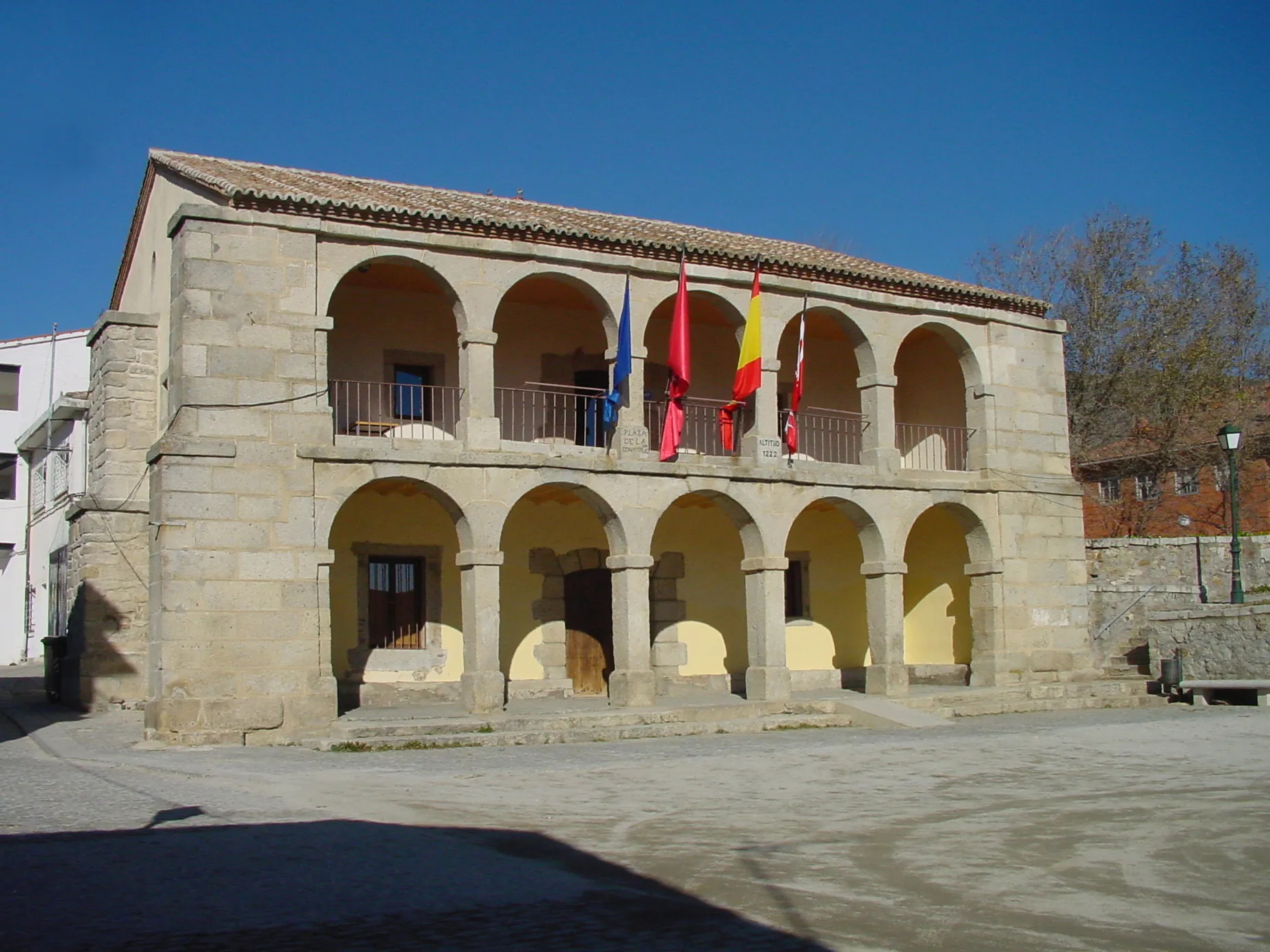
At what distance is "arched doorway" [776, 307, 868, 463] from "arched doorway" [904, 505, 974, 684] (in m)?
1.71

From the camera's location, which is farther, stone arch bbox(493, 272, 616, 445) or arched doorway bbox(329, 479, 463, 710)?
stone arch bbox(493, 272, 616, 445)

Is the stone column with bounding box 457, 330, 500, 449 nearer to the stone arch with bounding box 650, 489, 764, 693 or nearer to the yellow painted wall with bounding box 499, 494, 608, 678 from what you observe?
the yellow painted wall with bounding box 499, 494, 608, 678

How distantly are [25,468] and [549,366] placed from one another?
19.4 metres

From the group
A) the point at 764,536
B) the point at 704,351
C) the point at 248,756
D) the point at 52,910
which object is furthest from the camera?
the point at 704,351

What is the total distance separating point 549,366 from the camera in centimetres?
1928

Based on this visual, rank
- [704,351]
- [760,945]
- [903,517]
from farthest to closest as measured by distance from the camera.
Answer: [704,351] < [903,517] < [760,945]

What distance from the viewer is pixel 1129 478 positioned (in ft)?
97.8

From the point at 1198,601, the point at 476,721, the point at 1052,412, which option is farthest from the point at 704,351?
the point at 1198,601

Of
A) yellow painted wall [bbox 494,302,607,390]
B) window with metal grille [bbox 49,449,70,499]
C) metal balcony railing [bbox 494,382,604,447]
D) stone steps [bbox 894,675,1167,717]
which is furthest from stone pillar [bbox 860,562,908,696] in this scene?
window with metal grille [bbox 49,449,70,499]

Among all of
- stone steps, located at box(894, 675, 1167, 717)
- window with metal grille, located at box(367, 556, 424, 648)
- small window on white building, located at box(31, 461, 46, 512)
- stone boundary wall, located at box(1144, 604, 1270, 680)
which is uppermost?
small window on white building, located at box(31, 461, 46, 512)

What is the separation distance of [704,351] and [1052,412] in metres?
5.57

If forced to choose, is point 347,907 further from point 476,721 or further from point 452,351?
point 452,351

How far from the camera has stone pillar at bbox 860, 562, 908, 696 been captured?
1850 centimetres

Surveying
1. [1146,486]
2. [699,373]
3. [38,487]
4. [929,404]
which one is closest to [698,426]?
[699,373]
